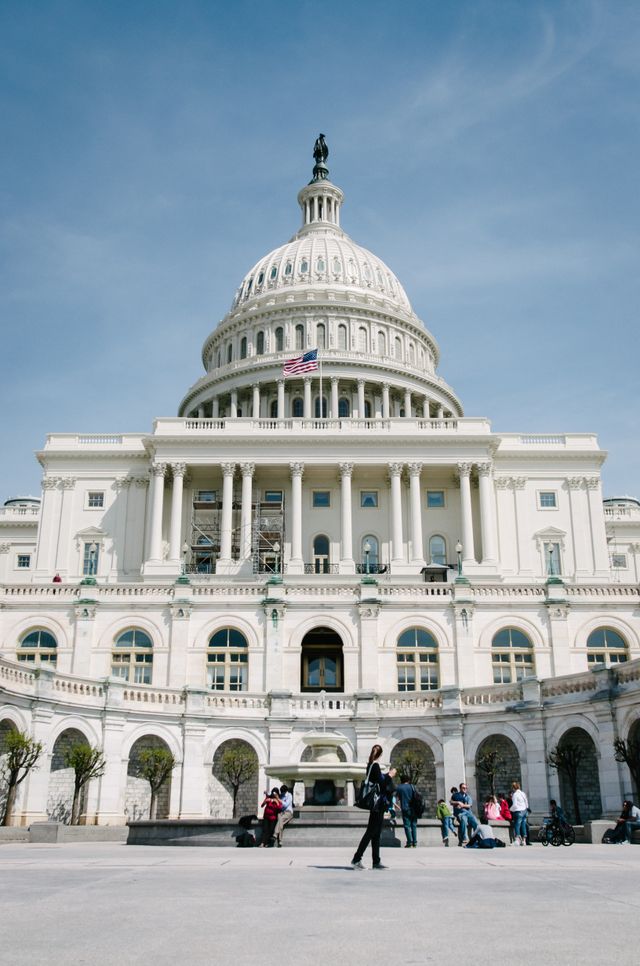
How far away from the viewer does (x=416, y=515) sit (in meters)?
87.5

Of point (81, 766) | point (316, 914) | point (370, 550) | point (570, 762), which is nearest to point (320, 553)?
point (370, 550)

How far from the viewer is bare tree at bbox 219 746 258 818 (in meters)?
46.1

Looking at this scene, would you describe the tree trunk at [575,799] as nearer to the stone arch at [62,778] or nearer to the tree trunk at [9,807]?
the stone arch at [62,778]

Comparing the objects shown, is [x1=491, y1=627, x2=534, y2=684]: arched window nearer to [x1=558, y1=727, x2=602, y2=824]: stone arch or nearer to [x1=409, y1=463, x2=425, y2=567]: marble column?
[x1=558, y1=727, x2=602, y2=824]: stone arch

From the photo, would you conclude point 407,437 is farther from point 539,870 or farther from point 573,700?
point 539,870

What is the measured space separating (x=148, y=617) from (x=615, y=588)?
1074 inches

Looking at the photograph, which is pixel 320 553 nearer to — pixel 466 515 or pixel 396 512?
pixel 396 512

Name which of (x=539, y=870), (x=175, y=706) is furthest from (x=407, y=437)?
(x=539, y=870)

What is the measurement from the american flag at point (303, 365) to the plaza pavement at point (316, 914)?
83898 mm

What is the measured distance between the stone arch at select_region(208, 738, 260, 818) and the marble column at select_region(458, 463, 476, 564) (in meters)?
40.7

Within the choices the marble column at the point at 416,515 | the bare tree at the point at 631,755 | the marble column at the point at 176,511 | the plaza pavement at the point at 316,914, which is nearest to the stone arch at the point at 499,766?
the bare tree at the point at 631,755

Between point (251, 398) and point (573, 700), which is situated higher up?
point (251, 398)

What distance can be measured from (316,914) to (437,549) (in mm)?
79062

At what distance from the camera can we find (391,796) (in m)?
17.8
